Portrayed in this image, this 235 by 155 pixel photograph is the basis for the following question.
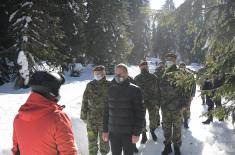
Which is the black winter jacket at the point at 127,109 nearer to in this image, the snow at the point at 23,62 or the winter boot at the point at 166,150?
A: the winter boot at the point at 166,150

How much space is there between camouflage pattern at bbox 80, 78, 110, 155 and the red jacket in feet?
16.8

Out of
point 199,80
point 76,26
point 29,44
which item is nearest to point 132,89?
point 199,80

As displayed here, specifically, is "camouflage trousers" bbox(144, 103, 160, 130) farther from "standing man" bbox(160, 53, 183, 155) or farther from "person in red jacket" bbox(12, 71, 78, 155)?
"person in red jacket" bbox(12, 71, 78, 155)

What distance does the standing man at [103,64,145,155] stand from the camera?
7.83m

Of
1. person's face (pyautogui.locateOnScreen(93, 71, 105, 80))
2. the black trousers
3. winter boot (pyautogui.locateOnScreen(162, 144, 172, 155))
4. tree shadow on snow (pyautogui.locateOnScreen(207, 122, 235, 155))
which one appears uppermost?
person's face (pyautogui.locateOnScreen(93, 71, 105, 80))

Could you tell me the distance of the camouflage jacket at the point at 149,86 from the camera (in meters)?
11.5

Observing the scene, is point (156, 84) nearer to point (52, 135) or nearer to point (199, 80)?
point (199, 80)

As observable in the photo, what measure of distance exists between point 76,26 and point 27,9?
25.7 ft

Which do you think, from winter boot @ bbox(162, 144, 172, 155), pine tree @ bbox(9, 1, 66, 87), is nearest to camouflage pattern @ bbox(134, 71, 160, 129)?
winter boot @ bbox(162, 144, 172, 155)

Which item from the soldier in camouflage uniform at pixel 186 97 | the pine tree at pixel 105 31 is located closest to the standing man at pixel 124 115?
the soldier in camouflage uniform at pixel 186 97

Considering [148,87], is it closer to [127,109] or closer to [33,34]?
[127,109]

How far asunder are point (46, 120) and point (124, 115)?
157 inches

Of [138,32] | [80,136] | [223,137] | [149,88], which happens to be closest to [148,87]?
[149,88]

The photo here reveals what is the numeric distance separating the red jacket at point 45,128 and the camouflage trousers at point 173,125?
6.43 meters
